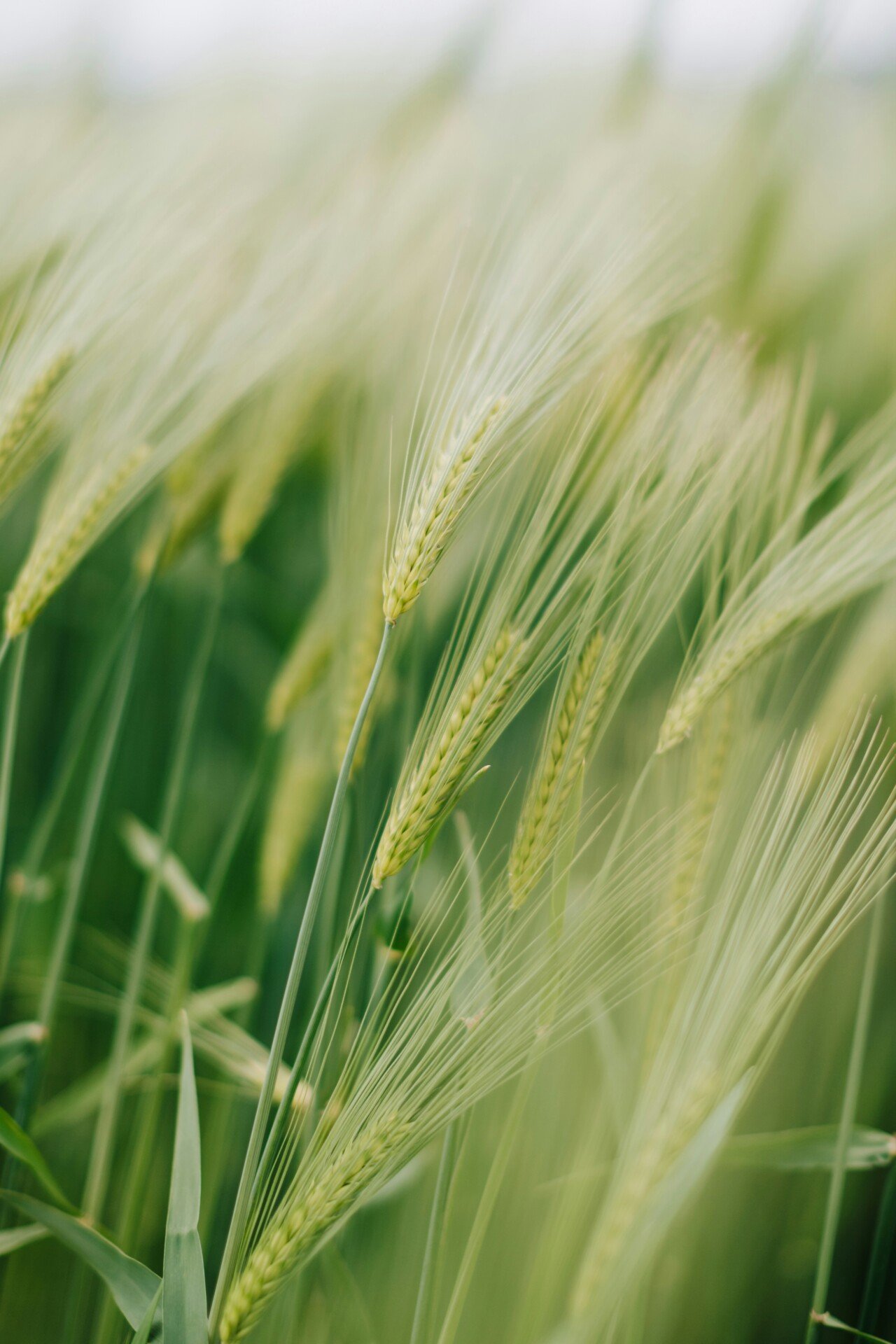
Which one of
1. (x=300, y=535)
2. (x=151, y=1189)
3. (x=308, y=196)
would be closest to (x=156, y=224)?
(x=308, y=196)

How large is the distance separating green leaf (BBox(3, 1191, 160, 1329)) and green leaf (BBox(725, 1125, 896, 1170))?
0.26 m

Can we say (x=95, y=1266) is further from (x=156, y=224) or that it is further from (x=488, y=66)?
(x=488, y=66)

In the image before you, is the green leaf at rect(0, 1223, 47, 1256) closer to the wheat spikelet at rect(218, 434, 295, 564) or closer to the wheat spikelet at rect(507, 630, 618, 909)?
the wheat spikelet at rect(507, 630, 618, 909)

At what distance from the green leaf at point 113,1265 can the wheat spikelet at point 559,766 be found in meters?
0.20

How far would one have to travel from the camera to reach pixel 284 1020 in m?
0.28

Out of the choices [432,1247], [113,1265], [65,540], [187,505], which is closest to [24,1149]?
[113,1265]

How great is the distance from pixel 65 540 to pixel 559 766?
0.27 meters

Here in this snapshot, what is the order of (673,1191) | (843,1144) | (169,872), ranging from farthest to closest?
1. (169,872)
2. (843,1144)
3. (673,1191)

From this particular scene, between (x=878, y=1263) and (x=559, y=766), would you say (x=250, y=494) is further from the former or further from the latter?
(x=878, y=1263)

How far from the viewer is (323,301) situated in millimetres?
536

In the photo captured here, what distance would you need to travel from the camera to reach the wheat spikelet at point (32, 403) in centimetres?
41

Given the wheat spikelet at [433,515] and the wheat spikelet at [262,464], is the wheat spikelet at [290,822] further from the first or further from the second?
the wheat spikelet at [433,515]

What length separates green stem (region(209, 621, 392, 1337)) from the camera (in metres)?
0.27

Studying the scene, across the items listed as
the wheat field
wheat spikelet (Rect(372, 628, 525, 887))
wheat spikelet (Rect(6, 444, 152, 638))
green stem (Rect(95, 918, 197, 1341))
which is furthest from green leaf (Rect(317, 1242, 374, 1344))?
wheat spikelet (Rect(6, 444, 152, 638))
